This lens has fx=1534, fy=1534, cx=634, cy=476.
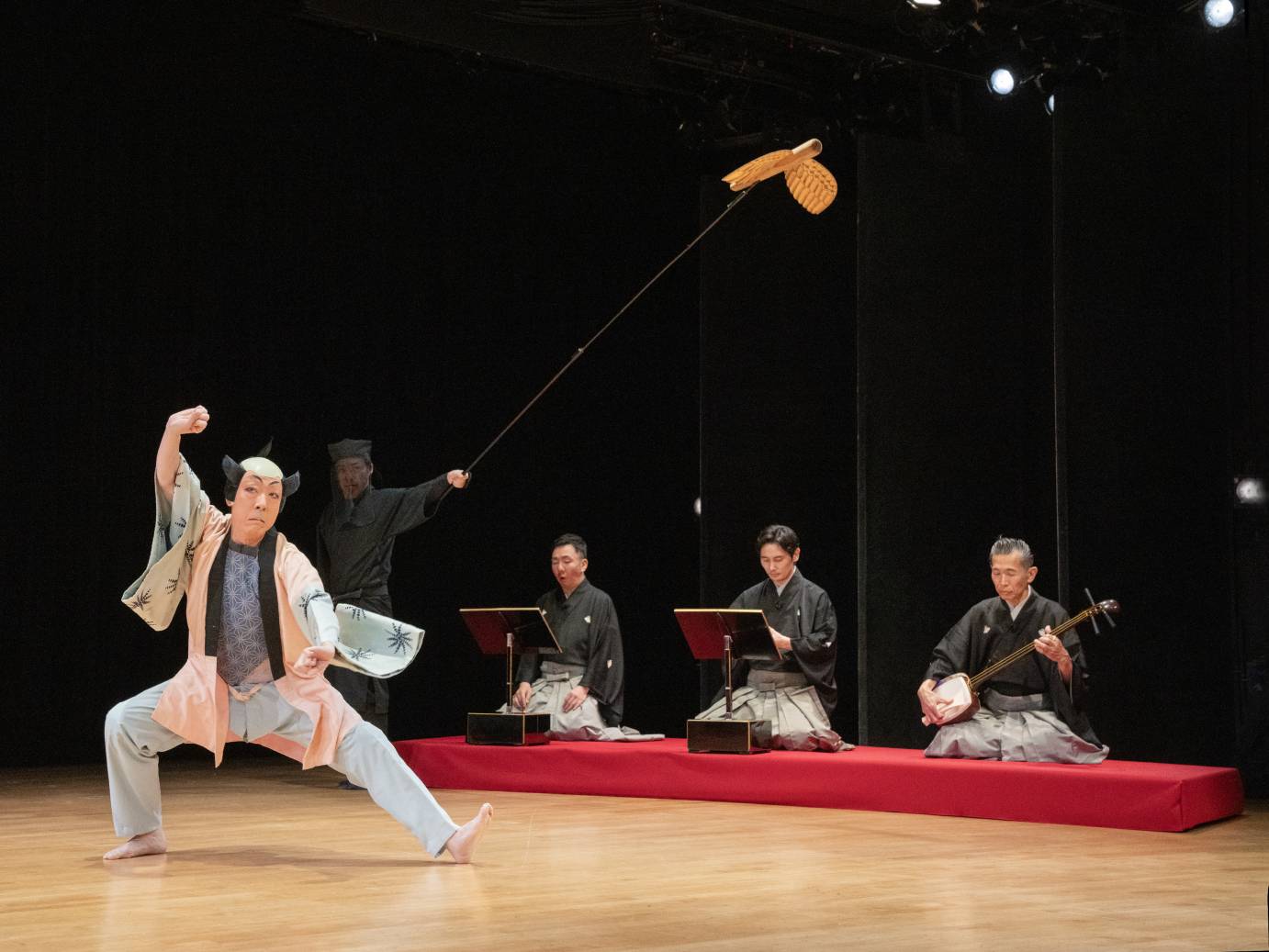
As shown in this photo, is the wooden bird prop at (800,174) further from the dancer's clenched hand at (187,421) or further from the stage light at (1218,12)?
the dancer's clenched hand at (187,421)

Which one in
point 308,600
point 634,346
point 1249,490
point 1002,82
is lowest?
point 308,600

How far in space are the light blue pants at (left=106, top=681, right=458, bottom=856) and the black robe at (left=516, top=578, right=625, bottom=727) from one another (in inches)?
97.8

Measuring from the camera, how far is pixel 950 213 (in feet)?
24.4

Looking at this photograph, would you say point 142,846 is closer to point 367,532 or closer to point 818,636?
point 367,532

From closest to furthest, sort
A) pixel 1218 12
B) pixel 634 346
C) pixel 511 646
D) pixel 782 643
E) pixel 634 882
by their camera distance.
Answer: pixel 634 882 → pixel 782 643 → pixel 1218 12 → pixel 511 646 → pixel 634 346

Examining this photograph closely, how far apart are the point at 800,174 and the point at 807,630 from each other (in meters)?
1.84

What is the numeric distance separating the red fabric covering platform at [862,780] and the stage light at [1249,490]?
4.00 feet

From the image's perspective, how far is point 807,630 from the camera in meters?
6.29

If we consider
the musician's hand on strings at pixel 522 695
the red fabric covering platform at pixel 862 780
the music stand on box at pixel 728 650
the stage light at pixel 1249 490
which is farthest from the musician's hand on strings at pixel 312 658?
the stage light at pixel 1249 490

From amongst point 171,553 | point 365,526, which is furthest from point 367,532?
point 171,553

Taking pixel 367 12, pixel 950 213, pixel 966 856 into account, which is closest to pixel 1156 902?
pixel 966 856

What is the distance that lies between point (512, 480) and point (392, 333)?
1.07 m

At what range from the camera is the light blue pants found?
14.0 feet

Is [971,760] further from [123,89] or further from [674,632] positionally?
[123,89]
